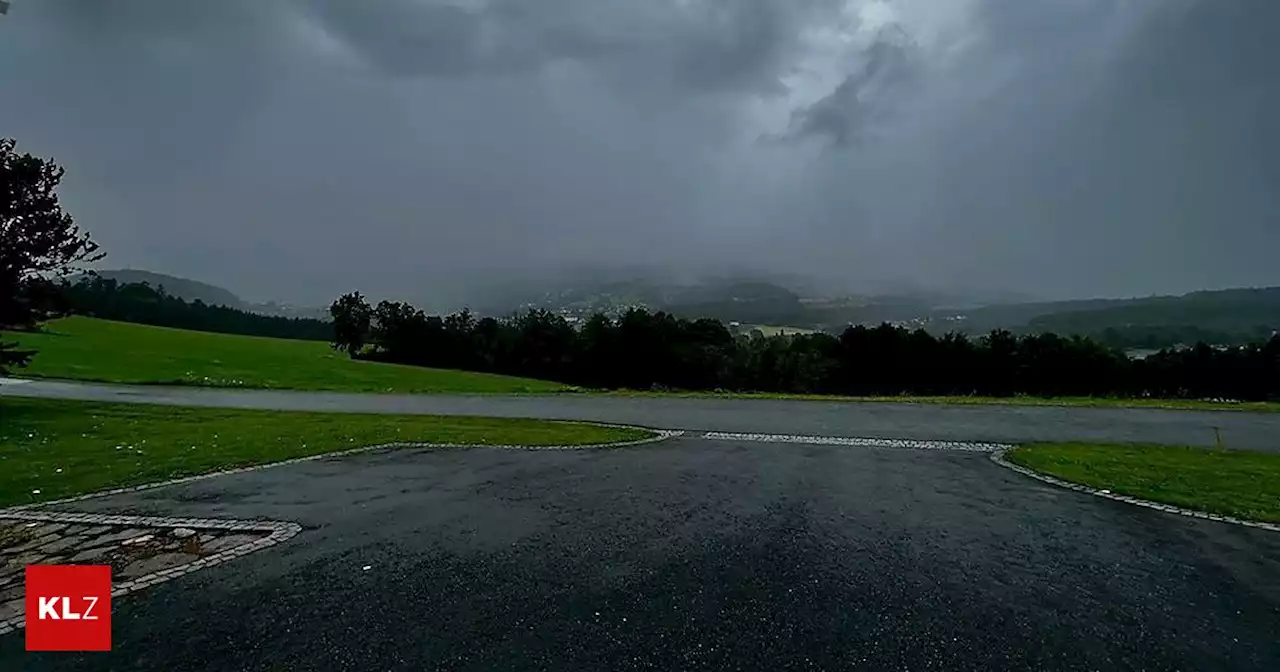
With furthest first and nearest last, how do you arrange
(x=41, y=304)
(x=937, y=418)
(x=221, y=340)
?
(x=221, y=340)
(x=937, y=418)
(x=41, y=304)

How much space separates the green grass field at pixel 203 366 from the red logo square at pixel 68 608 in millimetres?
26865

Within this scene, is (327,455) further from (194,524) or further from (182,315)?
(182,315)

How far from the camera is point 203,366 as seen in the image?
40469 mm

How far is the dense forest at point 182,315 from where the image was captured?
8256 centimetres

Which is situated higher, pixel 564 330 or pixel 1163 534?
pixel 564 330

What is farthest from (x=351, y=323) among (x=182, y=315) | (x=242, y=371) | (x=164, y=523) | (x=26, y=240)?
(x=164, y=523)

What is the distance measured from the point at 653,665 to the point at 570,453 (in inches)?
351

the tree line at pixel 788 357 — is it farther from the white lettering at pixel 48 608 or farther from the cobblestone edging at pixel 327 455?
the white lettering at pixel 48 608

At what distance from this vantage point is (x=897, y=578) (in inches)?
234

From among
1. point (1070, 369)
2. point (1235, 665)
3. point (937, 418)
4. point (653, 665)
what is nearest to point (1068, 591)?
point (1235, 665)

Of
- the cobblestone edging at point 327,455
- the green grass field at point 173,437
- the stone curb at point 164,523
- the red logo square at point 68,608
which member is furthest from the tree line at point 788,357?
the red logo square at point 68,608

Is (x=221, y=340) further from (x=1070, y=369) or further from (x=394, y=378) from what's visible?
(x=1070, y=369)

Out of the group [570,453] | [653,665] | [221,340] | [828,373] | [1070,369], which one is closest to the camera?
[653,665]

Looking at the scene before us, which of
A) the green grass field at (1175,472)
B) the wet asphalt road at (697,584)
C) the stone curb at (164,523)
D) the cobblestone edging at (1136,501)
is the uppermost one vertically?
the green grass field at (1175,472)
